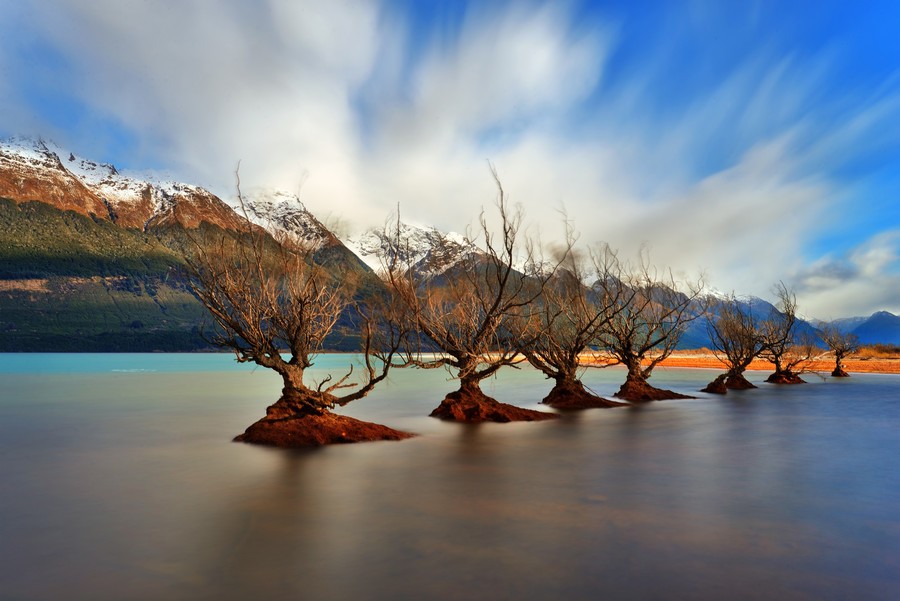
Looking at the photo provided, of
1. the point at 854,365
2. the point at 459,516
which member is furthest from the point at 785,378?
the point at 459,516

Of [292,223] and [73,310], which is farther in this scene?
[73,310]

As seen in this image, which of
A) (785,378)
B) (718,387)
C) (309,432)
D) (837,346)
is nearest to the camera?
(309,432)

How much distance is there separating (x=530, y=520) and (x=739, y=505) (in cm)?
383

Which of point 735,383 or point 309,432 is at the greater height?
point 309,432

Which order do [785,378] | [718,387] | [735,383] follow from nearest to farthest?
[718,387] < [735,383] < [785,378]

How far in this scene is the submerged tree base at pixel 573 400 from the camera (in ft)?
84.7

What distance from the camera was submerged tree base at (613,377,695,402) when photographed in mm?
29844

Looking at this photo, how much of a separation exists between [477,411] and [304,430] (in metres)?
7.57

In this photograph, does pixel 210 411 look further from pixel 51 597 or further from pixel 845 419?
pixel 845 419

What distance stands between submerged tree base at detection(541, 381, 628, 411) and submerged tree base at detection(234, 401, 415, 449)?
497 inches

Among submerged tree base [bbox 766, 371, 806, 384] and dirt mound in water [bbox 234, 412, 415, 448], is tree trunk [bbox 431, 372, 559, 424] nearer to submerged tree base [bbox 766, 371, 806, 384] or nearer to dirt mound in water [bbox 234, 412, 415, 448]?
dirt mound in water [bbox 234, 412, 415, 448]

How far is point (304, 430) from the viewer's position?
566 inches

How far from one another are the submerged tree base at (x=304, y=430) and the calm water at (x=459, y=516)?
2.43 feet

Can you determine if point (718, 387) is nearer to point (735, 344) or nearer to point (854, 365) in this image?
point (735, 344)
